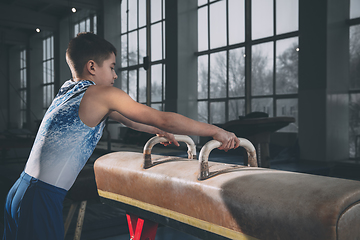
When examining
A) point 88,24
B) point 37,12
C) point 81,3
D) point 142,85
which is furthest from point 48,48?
point 142,85

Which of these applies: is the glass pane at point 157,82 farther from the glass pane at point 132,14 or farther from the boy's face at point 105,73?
the boy's face at point 105,73

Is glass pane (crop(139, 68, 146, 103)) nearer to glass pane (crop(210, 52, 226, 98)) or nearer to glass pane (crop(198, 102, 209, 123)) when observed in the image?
glass pane (crop(198, 102, 209, 123))

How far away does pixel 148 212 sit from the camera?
1451 millimetres

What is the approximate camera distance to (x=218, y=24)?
9.39 meters

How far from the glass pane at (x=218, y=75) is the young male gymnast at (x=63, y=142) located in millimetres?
8194

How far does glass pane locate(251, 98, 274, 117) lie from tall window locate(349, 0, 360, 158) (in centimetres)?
180

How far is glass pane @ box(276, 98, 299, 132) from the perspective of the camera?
292 inches

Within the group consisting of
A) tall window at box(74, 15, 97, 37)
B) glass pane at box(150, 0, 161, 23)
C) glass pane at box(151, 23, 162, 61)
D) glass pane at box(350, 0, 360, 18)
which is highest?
tall window at box(74, 15, 97, 37)

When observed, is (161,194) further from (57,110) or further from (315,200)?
(315,200)

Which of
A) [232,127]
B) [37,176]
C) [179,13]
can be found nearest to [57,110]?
[37,176]

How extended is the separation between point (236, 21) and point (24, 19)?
10729 mm

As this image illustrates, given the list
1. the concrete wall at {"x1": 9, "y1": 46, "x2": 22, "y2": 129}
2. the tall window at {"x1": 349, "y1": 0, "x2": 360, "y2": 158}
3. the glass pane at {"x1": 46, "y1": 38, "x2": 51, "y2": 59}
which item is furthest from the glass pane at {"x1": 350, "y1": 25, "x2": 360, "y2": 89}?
the concrete wall at {"x1": 9, "y1": 46, "x2": 22, "y2": 129}

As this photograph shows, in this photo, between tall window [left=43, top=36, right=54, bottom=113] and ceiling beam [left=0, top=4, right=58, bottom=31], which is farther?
tall window [left=43, top=36, right=54, bottom=113]

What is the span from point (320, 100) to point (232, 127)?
345 centimetres
